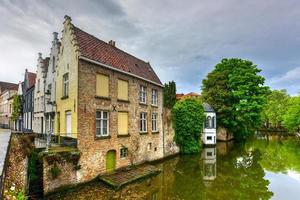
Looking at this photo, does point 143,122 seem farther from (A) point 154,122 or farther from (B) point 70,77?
(B) point 70,77

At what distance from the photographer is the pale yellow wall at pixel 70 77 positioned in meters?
14.0

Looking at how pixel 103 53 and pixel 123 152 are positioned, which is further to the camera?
pixel 123 152

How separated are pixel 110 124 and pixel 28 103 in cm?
1720

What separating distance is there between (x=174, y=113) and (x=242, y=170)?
972cm

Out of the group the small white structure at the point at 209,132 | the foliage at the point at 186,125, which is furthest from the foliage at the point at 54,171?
the small white structure at the point at 209,132

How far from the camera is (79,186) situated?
42.1 feet

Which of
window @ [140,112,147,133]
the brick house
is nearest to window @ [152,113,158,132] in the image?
the brick house

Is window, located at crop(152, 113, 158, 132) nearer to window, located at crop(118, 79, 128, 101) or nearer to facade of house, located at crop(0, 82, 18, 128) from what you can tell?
window, located at crop(118, 79, 128, 101)

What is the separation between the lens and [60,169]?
12.0 metres

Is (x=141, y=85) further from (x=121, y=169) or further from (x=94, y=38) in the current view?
(x=121, y=169)

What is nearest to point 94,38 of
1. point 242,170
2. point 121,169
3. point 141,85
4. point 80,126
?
point 141,85

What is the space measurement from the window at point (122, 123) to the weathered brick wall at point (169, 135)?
275 inches

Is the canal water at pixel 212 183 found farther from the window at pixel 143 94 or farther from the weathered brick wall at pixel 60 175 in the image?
the window at pixel 143 94

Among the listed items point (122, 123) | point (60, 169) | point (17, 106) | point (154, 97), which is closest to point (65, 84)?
point (122, 123)
